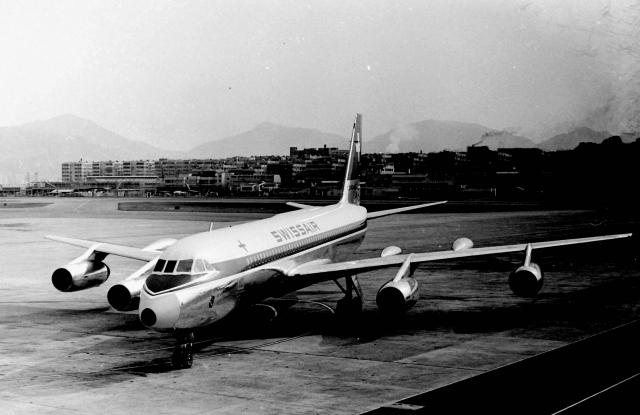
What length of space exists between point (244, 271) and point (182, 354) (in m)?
3.90

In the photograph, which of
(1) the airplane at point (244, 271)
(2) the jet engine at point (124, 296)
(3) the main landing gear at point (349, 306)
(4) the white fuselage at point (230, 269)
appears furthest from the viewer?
(3) the main landing gear at point (349, 306)

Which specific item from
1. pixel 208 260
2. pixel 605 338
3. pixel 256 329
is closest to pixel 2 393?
pixel 208 260

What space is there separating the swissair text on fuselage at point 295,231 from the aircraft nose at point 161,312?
744 centimetres

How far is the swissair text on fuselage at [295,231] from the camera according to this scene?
1070 inches

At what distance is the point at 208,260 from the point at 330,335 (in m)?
6.16

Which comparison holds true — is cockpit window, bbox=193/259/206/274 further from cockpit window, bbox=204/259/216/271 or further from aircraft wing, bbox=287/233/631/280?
aircraft wing, bbox=287/233/631/280

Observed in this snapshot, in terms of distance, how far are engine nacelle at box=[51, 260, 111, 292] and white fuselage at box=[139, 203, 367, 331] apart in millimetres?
6918

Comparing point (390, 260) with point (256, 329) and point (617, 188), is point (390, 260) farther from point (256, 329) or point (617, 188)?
point (617, 188)

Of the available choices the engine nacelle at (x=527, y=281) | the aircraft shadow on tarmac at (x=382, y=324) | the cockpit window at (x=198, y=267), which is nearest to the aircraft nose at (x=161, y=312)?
the cockpit window at (x=198, y=267)

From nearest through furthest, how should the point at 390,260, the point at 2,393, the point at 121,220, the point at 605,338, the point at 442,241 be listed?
the point at 2,393
the point at 605,338
the point at 390,260
the point at 442,241
the point at 121,220

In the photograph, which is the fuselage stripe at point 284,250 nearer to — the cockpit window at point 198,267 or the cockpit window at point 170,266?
the cockpit window at point 198,267

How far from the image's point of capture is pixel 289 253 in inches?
1080

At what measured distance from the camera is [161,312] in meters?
19.8

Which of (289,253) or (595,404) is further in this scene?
(289,253)
